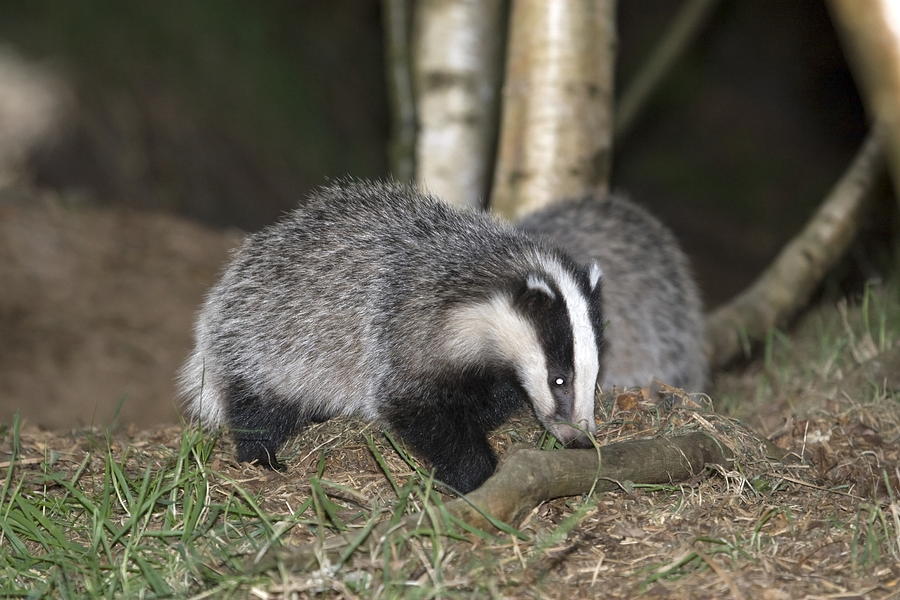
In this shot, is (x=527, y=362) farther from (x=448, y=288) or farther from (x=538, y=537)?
(x=538, y=537)

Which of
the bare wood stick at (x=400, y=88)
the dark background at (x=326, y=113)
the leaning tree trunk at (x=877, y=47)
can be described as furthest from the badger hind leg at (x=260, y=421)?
the dark background at (x=326, y=113)

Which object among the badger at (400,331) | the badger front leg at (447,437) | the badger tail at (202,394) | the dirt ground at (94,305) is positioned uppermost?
the badger at (400,331)

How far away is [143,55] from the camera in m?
10.3

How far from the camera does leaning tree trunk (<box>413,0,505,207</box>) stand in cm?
657

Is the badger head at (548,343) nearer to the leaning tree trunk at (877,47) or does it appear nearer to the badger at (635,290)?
the leaning tree trunk at (877,47)

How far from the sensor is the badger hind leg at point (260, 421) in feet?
13.7

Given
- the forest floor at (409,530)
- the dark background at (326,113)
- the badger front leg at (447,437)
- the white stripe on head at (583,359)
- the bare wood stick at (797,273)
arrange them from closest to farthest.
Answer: the forest floor at (409,530), the white stripe on head at (583,359), the badger front leg at (447,437), the bare wood stick at (797,273), the dark background at (326,113)

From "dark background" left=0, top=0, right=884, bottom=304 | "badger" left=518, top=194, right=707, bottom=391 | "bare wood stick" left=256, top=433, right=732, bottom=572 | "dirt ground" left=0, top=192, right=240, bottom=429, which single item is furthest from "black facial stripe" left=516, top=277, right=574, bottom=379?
"dark background" left=0, top=0, right=884, bottom=304

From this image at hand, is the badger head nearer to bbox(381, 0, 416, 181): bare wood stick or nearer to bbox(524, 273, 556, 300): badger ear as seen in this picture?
bbox(524, 273, 556, 300): badger ear

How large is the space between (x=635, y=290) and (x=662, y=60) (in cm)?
353

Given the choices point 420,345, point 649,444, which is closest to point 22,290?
point 420,345

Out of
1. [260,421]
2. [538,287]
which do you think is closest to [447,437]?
[538,287]

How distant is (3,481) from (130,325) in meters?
4.09

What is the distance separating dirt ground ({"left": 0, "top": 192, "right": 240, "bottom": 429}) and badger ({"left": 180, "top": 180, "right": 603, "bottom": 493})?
266 cm
